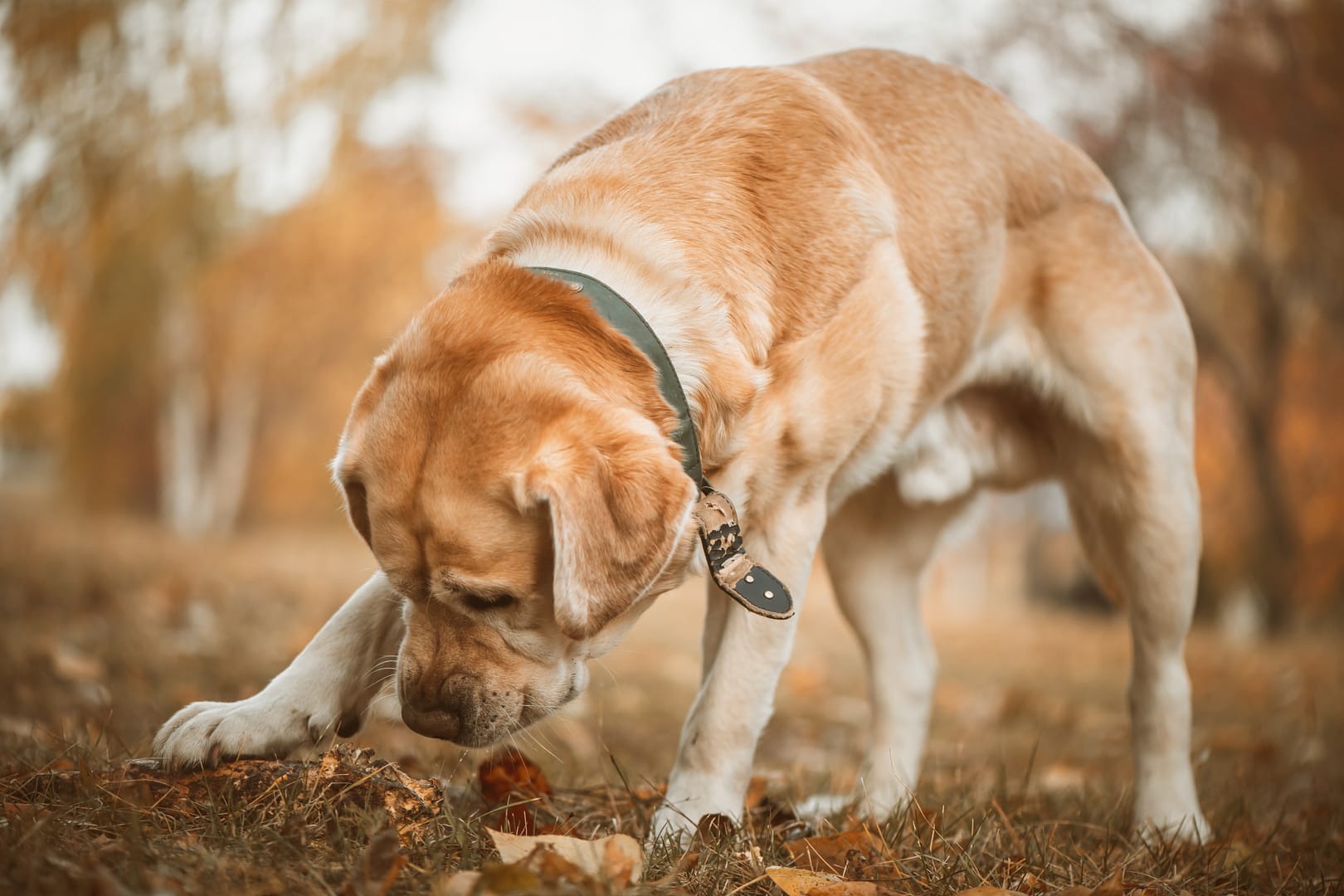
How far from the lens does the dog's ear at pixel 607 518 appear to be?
199 cm

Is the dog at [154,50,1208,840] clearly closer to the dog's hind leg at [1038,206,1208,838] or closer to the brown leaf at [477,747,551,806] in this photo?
the dog's hind leg at [1038,206,1208,838]

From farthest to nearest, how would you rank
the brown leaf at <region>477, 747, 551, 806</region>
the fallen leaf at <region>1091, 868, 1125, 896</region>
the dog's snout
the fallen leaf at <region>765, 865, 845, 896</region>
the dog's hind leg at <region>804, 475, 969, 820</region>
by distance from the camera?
the dog's hind leg at <region>804, 475, 969, 820</region> < the brown leaf at <region>477, 747, 551, 806</region> < the dog's snout < the fallen leaf at <region>1091, 868, 1125, 896</region> < the fallen leaf at <region>765, 865, 845, 896</region>

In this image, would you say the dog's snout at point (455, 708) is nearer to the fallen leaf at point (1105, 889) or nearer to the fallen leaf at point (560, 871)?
the fallen leaf at point (560, 871)

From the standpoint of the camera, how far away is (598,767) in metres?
3.33

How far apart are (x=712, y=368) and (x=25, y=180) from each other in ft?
14.9

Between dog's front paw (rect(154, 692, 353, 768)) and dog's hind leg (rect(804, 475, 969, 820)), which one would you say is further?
dog's hind leg (rect(804, 475, 969, 820))

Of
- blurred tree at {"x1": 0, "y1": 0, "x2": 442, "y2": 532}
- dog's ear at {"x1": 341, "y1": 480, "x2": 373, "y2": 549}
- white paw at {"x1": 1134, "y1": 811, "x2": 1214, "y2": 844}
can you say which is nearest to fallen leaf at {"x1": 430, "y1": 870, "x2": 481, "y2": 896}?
dog's ear at {"x1": 341, "y1": 480, "x2": 373, "y2": 549}

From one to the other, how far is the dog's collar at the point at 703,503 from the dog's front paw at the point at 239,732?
0.92 metres

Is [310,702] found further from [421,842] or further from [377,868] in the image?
[377,868]

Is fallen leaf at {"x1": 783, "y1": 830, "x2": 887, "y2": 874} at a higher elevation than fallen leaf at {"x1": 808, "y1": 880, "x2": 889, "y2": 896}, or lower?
lower

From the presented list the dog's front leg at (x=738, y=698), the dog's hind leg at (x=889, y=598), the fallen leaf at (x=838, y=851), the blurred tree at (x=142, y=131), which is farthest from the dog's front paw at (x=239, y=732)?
the blurred tree at (x=142, y=131)

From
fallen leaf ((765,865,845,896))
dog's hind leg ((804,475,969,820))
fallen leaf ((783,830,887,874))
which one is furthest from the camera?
dog's hind leg ((804,475,969,820))

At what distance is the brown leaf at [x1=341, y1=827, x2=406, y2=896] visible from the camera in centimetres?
160

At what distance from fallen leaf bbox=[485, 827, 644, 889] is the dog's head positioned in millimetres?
402
